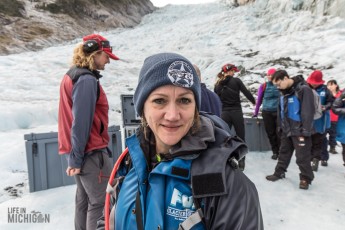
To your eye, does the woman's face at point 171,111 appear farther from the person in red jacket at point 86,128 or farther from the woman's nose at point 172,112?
the person in red jacket at point 86,128

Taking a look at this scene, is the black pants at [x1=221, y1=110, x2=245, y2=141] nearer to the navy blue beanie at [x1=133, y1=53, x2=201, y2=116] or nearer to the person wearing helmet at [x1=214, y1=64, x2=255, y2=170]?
the person wearing helmet at [x1=214, y1=64, x2=255, y2=170]

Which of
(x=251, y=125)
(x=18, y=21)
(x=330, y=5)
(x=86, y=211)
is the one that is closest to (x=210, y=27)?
(x=330, y=5)

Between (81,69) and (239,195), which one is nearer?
(239,195)

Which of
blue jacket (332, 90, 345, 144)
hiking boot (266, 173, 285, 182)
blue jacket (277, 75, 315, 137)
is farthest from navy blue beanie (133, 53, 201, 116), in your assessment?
blue jacket (332, 90, 345, 144)

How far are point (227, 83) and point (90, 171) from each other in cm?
360

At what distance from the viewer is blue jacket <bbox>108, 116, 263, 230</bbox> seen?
115cm

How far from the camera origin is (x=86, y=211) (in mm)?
2666

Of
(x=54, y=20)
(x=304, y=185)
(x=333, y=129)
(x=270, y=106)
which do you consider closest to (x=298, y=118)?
(x=304, y=185)

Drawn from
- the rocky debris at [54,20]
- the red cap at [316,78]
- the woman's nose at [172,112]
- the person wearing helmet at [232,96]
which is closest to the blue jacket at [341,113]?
the red cap at [316,78]

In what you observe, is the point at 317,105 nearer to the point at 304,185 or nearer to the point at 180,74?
the point at 304,185

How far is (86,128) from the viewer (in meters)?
2.35

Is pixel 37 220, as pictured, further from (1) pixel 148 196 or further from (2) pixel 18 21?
(2) pixel 18 21

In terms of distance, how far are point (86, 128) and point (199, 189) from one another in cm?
149

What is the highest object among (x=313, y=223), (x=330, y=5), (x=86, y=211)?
(x=330, y=5)
